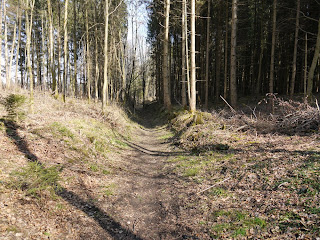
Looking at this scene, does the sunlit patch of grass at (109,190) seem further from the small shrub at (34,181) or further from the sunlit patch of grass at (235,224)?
the sunlit patch of grass at (235,224)

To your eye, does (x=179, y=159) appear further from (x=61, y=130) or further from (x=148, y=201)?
(x=61, y=130)

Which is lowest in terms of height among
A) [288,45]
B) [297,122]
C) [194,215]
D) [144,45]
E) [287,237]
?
[194,215]

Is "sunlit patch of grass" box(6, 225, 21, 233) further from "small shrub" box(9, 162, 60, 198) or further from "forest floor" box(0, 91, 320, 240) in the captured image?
"small shrub" box(9, 162, 60, 198)

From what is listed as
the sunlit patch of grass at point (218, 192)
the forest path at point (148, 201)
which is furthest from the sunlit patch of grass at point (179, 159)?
the sunlit patch of grass at point (218, 192)

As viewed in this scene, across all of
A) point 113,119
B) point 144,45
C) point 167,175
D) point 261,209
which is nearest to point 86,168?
point 167,175

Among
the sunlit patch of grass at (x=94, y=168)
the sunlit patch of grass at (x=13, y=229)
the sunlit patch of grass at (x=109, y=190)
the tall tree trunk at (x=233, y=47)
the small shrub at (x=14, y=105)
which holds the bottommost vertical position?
the sunlit patch of grass at (x=109, y=190)

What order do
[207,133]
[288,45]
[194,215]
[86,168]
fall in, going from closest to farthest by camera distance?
[194,215], [86,168], [207,133], [288,45]

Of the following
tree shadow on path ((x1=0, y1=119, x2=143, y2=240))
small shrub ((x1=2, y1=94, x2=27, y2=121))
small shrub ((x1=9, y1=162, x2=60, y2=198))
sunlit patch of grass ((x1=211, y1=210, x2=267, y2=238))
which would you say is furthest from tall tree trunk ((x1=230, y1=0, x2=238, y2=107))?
small shrub ((x1=9, y1=162, x2=60, y2=198))

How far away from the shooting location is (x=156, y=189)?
537cm

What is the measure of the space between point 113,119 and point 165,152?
5.07 metres

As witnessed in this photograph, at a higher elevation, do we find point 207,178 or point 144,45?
point 144,45

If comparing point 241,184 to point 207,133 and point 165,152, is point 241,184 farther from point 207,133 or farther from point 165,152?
point 165,152

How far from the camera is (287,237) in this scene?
2.80m

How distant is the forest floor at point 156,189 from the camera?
322 centimetres
